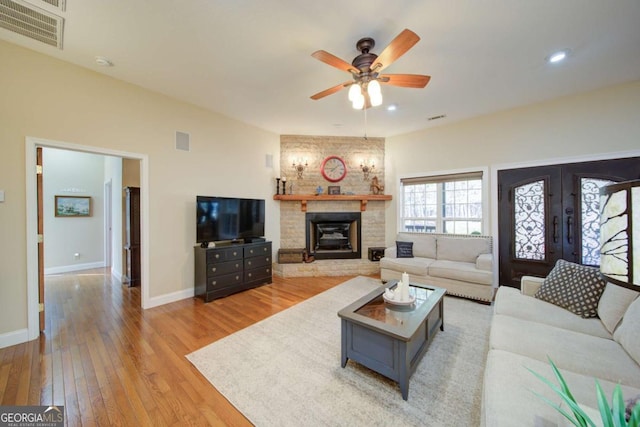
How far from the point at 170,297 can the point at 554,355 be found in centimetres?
416

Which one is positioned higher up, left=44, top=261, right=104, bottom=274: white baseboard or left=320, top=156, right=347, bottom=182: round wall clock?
left=320, top=156, right=347, bottom=182: round wall clock

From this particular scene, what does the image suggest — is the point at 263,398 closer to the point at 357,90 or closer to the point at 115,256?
the point at 357,90

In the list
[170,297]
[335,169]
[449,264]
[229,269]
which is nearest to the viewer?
[170,297]

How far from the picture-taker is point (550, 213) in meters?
3.58

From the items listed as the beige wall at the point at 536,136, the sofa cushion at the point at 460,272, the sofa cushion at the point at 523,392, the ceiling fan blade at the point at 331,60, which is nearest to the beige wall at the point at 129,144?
the ceiling fan blade at the point at 331,60

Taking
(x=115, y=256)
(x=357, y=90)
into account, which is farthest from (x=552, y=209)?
(x=115, y=256)

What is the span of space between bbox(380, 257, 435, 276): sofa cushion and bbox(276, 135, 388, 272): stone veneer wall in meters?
1.01

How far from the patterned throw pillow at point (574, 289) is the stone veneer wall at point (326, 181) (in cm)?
309

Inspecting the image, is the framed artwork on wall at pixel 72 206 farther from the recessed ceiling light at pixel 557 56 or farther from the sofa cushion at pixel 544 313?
the recessed ceiling light at pixel 557 56

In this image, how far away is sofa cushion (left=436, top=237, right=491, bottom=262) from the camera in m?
3.89

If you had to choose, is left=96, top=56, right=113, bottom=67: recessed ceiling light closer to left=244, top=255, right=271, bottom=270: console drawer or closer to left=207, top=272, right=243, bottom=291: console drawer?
left=207, top=272, right=243, bottom=291: console drawer

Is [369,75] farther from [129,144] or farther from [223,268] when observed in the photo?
[223,268]

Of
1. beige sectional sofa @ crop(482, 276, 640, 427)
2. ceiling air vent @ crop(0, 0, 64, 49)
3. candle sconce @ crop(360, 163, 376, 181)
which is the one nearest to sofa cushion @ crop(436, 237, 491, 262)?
beige sectional sofa @ crop(482, 276, 640, 427)

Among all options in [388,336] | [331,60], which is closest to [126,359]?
[388,336]
